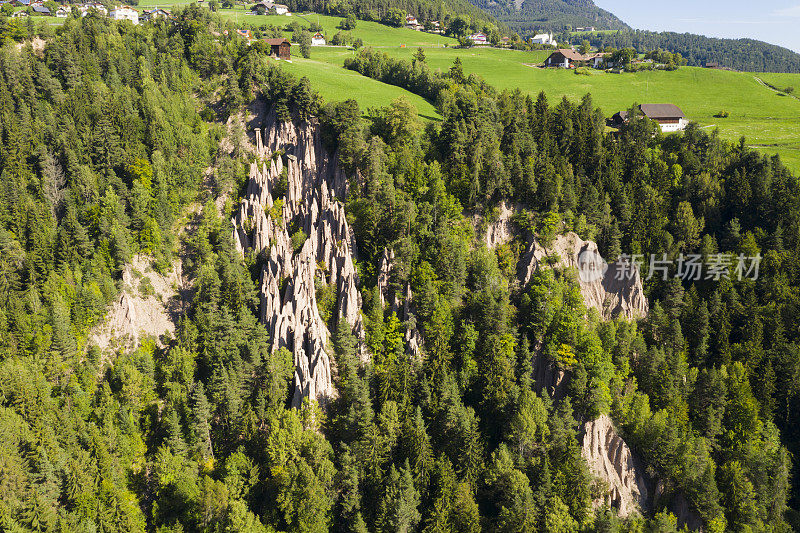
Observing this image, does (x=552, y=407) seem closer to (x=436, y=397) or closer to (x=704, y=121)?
(x=436, y=397)

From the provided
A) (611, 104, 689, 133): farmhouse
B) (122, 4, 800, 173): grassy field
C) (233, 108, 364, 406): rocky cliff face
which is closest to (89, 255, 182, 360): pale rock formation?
(233, 108, 364, 406): rocky cliff face

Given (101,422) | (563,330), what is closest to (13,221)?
(101,422)

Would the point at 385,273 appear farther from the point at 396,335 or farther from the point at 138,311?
the point at 138,311

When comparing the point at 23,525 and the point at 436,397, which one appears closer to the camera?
the point at 23,525

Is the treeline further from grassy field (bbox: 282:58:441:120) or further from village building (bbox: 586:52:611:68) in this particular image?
village building (bbox: 586:52:611:68)

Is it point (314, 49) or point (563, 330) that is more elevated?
point (314, 49)

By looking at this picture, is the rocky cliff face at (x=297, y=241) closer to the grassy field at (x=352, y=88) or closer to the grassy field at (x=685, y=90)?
the grassy field at (x=352, y=88)
